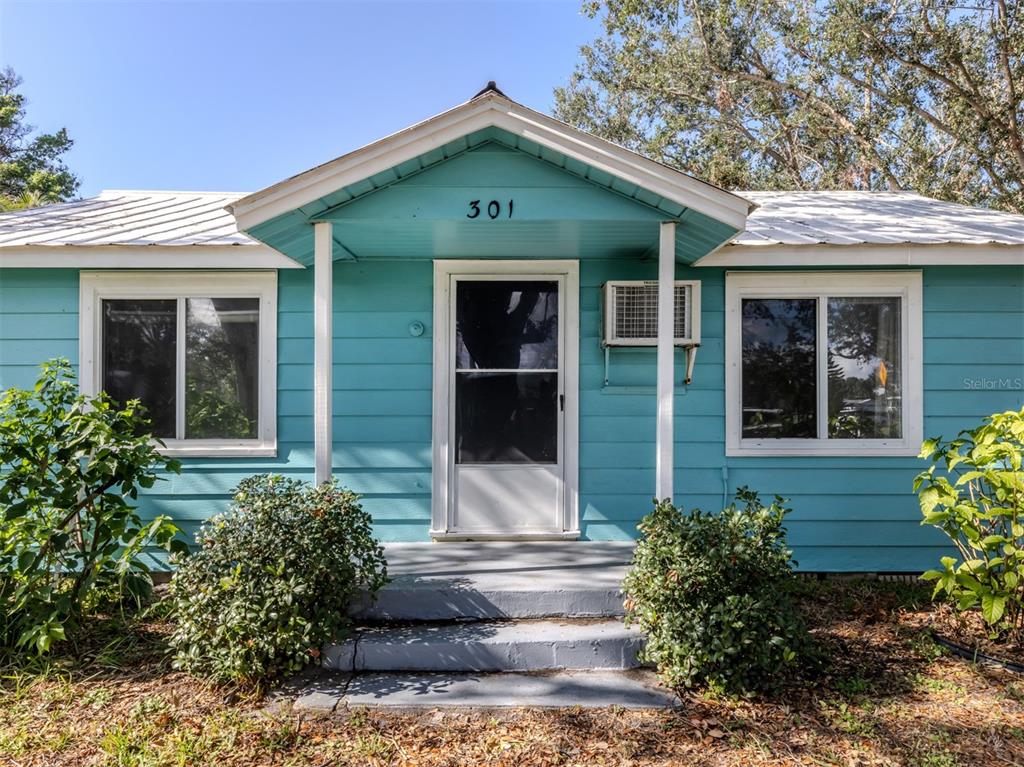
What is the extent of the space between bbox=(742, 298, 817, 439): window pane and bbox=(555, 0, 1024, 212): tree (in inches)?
305

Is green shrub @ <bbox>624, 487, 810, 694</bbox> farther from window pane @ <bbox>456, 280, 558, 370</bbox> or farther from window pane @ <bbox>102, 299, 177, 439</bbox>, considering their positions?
window pane @ <bbox>102, 299, 177, 439</bbox>

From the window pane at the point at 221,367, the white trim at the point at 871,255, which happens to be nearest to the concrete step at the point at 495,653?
the window pane at the point at 221,367

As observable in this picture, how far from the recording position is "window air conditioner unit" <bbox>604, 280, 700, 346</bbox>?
420 centimetres

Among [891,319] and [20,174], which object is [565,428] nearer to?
[891,319]

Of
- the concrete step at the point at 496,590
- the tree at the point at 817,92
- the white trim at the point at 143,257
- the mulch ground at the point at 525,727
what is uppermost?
the tree at the point at 817,92

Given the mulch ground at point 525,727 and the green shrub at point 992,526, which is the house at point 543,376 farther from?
the mulch ground at point 525,727

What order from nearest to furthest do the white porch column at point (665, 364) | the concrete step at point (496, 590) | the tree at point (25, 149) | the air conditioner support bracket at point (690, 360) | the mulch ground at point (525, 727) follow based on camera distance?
the mulch ground at point (525, 727), the concrete step at point (496, 590), the white porch column at point (665, 364), the air conditioner support bracket at point (690, 360), the tree at point (25, 149)

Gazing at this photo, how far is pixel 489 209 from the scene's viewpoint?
3.36m

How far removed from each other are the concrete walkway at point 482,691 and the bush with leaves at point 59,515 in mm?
1206

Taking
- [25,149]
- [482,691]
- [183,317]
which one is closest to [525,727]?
[482,691]

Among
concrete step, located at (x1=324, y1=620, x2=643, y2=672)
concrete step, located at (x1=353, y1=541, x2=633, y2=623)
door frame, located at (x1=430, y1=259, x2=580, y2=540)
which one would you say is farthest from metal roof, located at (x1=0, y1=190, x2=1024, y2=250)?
concrete step, located at (x1=324, y1=620, x2=643, y2=672)

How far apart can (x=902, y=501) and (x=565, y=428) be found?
2.55 m

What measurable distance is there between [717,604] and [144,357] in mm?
4247

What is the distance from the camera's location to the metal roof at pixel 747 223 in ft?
13.7
